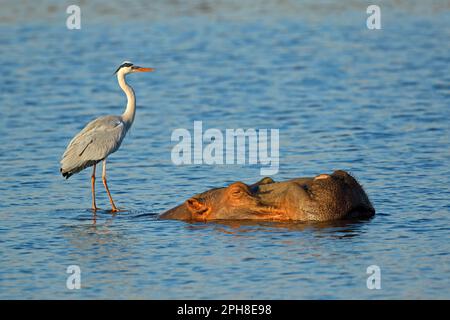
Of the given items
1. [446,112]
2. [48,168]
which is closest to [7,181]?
[48,168]

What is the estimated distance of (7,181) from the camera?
15.9m

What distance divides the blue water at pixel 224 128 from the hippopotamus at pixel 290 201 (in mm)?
190

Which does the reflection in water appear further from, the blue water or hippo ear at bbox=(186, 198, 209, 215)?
hippo ear at bbox=(186, 198, 209, 215)

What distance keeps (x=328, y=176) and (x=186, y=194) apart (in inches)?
116

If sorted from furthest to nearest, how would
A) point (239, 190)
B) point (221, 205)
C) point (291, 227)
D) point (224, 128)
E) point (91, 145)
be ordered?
point (224, 128) < point (91, 145) < point (221, 205) < point (239, 190) < point (291, 227)

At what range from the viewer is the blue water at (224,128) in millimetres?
11258

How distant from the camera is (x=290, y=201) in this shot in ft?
41.9

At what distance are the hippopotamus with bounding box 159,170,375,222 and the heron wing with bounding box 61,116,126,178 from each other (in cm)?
208

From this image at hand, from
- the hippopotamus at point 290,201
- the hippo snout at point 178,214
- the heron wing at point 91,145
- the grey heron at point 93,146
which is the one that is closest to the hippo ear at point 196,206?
the hippopotamus at point 290,201

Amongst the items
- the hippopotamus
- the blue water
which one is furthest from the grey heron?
the hippopotamus

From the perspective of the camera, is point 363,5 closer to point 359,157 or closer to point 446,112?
point 446,112

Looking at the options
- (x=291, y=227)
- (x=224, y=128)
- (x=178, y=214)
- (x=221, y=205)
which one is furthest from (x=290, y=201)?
(x=224, y=128)

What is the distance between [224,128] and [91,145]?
16.2ft

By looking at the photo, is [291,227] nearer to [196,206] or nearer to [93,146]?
[196,206]
